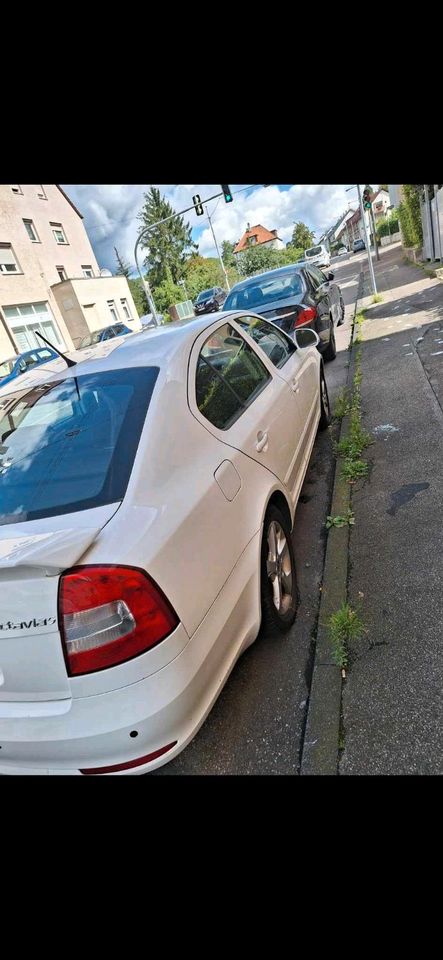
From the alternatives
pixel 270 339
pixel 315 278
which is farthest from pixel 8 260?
pixel 270 339

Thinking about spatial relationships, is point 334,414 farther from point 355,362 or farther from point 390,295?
point 390,295

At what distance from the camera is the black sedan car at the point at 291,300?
634 centimetres

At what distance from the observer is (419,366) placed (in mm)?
5945

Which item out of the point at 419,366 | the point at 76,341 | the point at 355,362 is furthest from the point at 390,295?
the point at 76,341

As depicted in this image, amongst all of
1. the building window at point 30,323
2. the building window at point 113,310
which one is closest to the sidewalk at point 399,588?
the building window at point 30,323

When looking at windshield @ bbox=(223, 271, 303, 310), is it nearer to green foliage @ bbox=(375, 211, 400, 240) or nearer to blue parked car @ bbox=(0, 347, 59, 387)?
blue parked car @ bbox=(0, 347, 59, 387)

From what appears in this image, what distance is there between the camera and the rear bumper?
1.44 metres

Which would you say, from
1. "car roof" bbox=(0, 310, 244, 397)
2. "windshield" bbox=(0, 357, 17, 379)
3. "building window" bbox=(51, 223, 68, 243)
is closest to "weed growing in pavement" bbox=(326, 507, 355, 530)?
"car roof" bbox=(0, 310, 244, 397)

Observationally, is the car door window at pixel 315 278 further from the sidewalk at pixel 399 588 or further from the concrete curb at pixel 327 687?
the concrete curb at pixel 327 687

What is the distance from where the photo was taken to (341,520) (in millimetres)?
3357

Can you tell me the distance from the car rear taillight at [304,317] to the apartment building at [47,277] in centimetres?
1753

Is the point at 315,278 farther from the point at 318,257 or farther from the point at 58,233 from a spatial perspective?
the point at 318,257

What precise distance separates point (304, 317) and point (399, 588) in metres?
4.70
